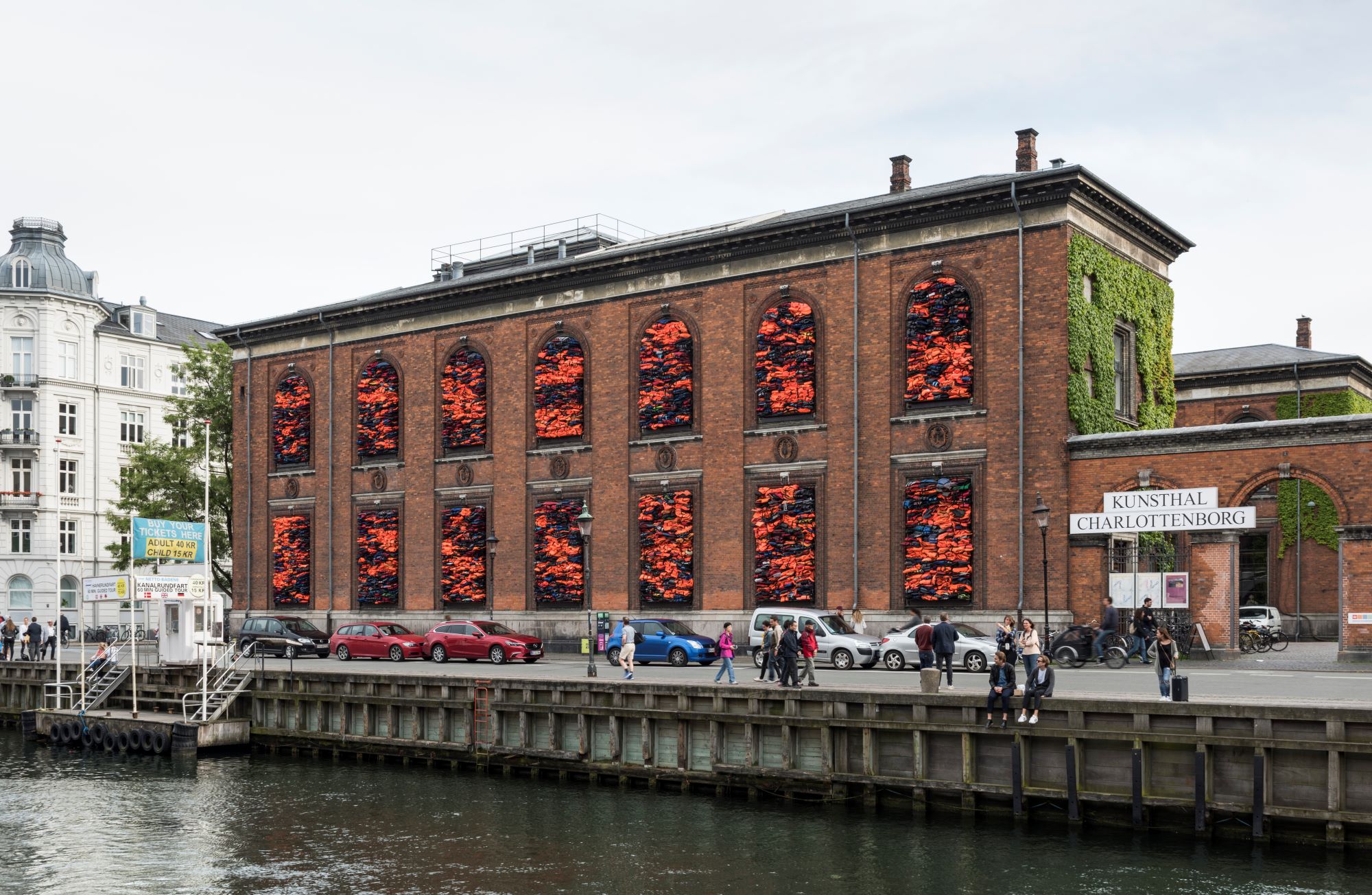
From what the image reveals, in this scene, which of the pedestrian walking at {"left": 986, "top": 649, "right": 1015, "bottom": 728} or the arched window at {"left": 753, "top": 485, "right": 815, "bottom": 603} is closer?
the pedestrian walking at {"left": 986, "top": 649, "right": 1015, "bottom": 728}

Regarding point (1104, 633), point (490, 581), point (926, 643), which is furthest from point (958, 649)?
point (490, 581)

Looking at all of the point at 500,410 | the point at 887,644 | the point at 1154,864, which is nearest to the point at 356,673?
the point at 887,644

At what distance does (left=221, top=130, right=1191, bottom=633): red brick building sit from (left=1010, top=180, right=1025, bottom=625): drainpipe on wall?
10 cm

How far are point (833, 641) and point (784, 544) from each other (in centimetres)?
712

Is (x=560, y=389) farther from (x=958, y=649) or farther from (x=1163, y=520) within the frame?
(x=1163, y=520)

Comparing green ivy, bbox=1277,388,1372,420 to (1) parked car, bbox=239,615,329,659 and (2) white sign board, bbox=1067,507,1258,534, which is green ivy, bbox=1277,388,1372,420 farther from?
(1) parked car, bbox=239,615,329,659

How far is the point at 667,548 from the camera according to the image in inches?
1925

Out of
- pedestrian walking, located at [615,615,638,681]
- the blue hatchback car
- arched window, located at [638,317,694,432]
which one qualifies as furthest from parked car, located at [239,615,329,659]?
pedestrian walking, located at [615,615,638,681]

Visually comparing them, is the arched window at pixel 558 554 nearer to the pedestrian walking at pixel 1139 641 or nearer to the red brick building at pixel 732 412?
the red brick building at pixel 732 412

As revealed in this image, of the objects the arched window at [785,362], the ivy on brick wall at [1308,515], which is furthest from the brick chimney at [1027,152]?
the ivy on brick wall at [1308,515]

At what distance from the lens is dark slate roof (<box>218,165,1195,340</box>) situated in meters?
42.0

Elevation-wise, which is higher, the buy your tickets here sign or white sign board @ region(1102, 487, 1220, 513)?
white sign board @ region(1102, 487, 1220, 513)

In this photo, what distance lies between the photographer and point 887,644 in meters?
38.7

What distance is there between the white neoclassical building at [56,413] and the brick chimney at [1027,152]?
183 ft
